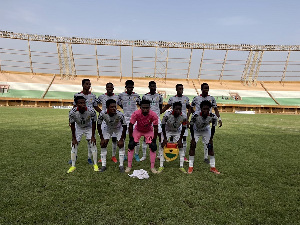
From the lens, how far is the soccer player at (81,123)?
230 inches

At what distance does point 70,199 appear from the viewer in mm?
4293

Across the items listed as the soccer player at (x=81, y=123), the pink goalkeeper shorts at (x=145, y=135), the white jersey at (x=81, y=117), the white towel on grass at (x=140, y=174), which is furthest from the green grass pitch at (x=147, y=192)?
the white jersey at (x=81, y=117)

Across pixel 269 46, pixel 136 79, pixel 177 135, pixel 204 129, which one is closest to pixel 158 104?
pixel 177 135

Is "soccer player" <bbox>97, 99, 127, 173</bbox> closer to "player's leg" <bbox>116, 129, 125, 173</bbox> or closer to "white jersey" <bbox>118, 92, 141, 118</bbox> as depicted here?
"player's leg" <bbox>116, 129, 125, 173</bbox>

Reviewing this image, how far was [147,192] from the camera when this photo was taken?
4719 mm

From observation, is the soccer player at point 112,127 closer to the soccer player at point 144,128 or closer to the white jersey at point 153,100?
the soccer player at point 144,128

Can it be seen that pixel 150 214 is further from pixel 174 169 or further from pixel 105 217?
pixel 174 169

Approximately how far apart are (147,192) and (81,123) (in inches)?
107

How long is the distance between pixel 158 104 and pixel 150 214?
14.0 feet

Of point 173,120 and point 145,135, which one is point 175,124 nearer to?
point 173,120

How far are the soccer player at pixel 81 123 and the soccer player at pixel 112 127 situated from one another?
8.6 inches

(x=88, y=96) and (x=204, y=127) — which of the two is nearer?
(x=204, y=127)

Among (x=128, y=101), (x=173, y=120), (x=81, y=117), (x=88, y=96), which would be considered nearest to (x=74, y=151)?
(x=81, y=117)

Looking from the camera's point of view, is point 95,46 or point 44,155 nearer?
point 44,155
